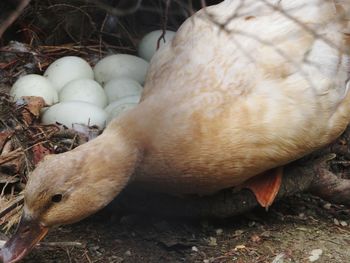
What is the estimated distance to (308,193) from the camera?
10.2ft

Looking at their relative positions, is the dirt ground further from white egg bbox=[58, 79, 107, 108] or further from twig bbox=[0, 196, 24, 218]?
white egg bbox=[58, 79, 107, 108]

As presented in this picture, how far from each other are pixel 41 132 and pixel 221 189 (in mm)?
962

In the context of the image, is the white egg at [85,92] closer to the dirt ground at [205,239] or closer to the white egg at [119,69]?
the white egg at [119,69]

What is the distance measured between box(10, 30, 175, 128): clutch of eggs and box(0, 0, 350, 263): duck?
0.60 m

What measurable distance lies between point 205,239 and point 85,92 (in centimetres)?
107

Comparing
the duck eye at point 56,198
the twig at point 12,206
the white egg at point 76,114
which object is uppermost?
the duck eye at point 56,198

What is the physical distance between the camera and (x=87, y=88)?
11.2 ft

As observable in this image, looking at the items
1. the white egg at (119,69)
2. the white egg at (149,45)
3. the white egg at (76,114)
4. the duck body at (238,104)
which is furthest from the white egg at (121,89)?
the duck body at (238,104)

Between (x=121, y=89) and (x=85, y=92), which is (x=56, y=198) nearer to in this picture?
(x=85, y=92)

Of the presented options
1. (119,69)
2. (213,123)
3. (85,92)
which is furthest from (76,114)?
(213,123)

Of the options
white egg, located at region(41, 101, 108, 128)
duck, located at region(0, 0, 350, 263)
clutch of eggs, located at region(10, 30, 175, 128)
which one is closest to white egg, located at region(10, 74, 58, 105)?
clutch of eggs, located at region(10, 30, 175, 128)

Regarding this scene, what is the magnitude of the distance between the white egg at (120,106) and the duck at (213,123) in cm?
51

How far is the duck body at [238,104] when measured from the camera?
8.04 ft

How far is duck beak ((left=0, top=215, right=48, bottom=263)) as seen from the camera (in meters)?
2.28
